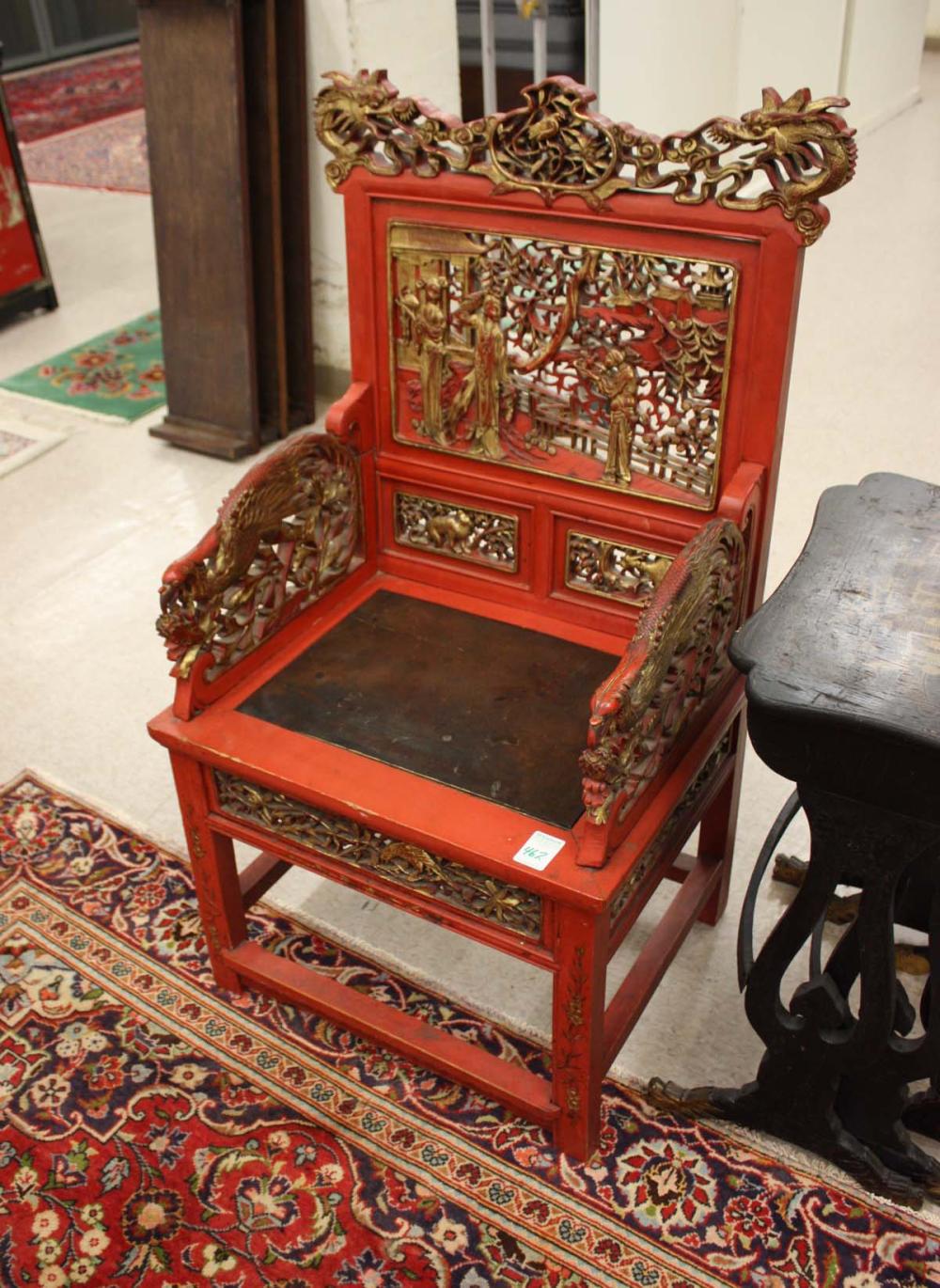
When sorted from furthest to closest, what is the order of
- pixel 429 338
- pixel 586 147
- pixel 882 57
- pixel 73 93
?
1. pixel 73 93
2. pixel 882 57
3. pixel 429 338
4. pixel 586 147

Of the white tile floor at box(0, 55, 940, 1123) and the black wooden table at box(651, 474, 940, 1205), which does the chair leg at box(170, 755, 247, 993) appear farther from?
the black wooden table at box(651, 474, 940, 1205)

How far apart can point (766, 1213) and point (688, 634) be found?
2.78 ft

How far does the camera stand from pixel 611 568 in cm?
198

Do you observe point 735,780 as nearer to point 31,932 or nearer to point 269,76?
point 31,932

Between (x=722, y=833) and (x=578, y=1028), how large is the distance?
58 cm

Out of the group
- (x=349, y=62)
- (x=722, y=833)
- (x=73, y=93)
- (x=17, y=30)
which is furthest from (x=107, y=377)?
(x=17, y=30)

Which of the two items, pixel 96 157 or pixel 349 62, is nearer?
pixel 349 62

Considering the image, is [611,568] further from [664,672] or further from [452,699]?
[664,672]

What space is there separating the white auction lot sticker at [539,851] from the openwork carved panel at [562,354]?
577 millimetres

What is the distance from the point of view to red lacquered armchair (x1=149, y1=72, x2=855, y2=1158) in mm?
1613

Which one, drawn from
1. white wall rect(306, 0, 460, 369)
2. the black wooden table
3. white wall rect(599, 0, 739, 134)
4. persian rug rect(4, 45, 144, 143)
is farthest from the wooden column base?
persian rug rect(4, 45, 144, 143)

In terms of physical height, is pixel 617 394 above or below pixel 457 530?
above

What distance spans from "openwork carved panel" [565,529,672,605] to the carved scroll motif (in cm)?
52

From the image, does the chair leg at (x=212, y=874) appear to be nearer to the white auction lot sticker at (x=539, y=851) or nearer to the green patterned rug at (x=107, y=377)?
the white auction lot sticker at (x=539, y=851)
